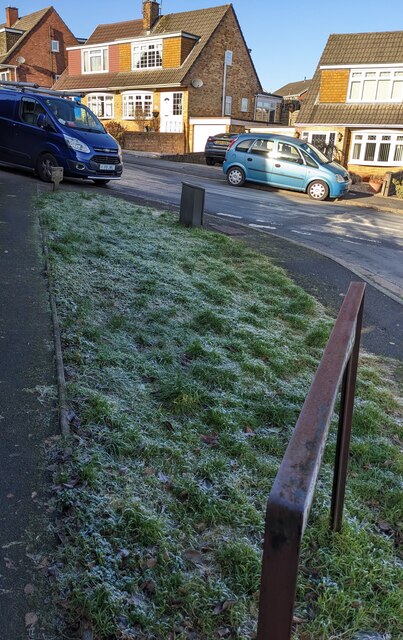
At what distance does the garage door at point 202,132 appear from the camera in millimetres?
33906

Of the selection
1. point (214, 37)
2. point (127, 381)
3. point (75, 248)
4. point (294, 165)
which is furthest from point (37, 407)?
point (214, 37)

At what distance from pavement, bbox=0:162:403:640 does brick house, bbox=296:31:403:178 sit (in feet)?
68.0

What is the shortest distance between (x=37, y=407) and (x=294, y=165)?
17.8m

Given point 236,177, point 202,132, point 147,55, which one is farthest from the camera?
point 147,55

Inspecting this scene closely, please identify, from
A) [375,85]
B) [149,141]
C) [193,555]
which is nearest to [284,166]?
[375,85]

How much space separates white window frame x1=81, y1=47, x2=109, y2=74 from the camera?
132ft

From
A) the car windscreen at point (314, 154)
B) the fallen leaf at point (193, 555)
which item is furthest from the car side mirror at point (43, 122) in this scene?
the fallen leaf at point (193, 555)

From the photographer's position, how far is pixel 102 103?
3988 centimetres

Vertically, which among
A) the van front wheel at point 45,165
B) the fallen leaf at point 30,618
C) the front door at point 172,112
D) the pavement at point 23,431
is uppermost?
the front door at point 172,112

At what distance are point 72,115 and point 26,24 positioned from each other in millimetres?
43412

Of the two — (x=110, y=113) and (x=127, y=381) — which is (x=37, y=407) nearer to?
(x=127, y=381)

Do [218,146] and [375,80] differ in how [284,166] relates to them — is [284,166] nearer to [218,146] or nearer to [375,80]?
[218,146]

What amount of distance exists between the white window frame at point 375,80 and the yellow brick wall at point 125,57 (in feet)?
59.1

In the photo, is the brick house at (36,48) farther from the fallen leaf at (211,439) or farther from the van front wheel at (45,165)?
the fallen leaf at (211,439)
